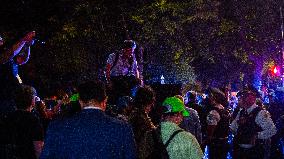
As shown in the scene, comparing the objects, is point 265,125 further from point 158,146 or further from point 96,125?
point 96,125

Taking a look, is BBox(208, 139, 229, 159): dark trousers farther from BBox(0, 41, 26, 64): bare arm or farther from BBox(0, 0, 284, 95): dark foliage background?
BBox(0, 0, 284, 95): dark foliage background

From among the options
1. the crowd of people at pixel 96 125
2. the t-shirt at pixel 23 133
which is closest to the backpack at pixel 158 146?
the crowd of people at pixel 96 125

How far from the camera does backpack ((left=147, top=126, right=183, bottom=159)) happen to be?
5207 millimetres

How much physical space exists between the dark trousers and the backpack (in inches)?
216

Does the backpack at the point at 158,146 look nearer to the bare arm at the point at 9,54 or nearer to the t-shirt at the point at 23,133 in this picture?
the t-shirt at the point at 23,133

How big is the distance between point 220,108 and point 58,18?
12247 mm

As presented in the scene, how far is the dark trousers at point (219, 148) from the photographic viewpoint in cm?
1058

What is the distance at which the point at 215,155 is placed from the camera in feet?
35.5

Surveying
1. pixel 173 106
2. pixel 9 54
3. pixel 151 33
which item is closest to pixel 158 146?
pixel 173 106

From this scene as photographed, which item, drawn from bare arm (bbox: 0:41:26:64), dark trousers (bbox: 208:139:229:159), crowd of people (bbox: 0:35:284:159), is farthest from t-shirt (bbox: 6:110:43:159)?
dark trousers (bbox: 208:139:229:159)

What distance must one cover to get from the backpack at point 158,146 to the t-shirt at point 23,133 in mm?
1344

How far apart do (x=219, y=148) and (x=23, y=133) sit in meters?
6.27

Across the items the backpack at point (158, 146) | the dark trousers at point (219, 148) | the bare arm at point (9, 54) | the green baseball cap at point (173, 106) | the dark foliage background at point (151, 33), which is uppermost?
the dark foliage background at point (151, 33)

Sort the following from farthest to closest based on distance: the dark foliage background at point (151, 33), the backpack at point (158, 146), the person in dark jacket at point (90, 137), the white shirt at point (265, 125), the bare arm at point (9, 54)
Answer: the dark foliage background at point (151, 33)
the white shirt at point (265, 125)
the bare arm at point (9, 54)
the backpack at point (158, 146)
the person in dark jacket at point (90, 137)
